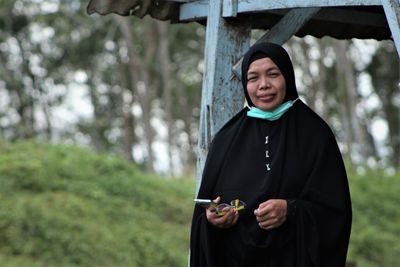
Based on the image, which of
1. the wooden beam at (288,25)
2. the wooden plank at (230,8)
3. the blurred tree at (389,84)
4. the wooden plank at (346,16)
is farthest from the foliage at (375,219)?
the blurred tree at (389,84)

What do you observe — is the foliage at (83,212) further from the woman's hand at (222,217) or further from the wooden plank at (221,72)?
the woman's hand at (222,217)

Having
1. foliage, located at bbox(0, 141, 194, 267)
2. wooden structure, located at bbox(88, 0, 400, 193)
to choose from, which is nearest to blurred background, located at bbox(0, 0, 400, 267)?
foliage, located at bbox(0, 141, 194, 267)

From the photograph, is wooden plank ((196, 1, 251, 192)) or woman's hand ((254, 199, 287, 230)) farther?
wooden plank ((196, 1, 251, 192))

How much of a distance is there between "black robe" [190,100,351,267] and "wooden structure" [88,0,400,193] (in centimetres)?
100

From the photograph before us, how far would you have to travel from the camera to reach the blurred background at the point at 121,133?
1166cm

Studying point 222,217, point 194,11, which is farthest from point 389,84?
point 222,217

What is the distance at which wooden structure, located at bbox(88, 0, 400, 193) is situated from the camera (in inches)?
221

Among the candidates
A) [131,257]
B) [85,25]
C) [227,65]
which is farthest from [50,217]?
[85,25]

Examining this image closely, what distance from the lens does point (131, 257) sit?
11.7 m

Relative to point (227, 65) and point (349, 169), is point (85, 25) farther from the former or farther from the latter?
point (227, 65)

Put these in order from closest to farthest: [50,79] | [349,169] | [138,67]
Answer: [349,169] → [138,67] → [50,79]

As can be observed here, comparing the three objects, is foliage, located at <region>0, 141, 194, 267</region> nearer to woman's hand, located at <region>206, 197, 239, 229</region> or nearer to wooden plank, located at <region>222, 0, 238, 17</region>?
wooden plank, located at <region>222, 0, 238, 17</region>

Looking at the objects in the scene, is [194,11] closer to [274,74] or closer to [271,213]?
[274,74]

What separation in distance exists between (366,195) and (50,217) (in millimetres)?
7711
